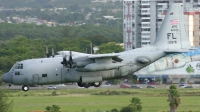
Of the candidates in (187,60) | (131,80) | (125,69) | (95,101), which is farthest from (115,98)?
(125,69)

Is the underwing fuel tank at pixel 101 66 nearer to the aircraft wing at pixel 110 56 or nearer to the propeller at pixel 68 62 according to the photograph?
the aircraft wing at pixel 110 56

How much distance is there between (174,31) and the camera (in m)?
75.6

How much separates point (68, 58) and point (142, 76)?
296 ft

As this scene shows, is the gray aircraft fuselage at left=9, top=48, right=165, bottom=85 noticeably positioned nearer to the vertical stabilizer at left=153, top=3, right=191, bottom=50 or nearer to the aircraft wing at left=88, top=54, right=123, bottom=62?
the aircraft wing at left=88, top=54, right=123, bottom=62

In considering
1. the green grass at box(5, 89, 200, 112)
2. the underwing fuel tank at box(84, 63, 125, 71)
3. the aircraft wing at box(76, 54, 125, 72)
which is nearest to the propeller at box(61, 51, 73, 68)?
the aircraft wing at box(76, 54, 125, 72)

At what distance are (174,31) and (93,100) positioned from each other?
49.8 m

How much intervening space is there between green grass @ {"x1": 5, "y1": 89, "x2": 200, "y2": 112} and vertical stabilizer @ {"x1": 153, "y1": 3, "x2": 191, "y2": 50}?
124 feet

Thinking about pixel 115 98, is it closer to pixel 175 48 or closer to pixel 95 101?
pixel 95 101

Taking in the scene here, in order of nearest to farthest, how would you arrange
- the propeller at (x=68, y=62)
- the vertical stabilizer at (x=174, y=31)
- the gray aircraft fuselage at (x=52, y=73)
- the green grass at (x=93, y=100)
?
the propeller at (x=68, y=62)
the gray aircraft fuselage at (x=52, y=73)
the vertical stabilizer at (x=174, y=31)
the green grass at (x=93, y=100)

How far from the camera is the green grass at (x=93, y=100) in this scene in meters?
118

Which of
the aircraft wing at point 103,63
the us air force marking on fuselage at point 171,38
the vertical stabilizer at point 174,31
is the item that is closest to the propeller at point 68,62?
the aircraft wing at point 103,63

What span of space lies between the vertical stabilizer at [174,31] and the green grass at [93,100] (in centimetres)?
3794

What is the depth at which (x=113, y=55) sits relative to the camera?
225 feet

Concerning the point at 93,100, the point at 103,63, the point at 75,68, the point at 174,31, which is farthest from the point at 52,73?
the point at 93,100
